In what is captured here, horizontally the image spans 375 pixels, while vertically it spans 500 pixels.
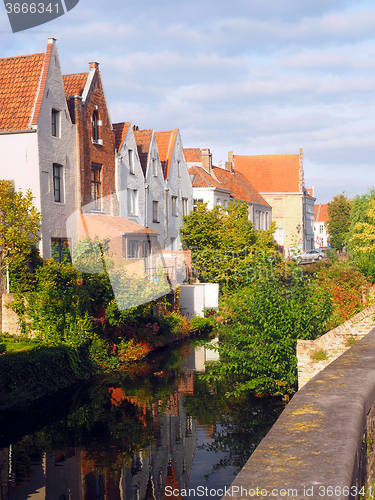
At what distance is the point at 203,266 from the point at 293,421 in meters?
33.6

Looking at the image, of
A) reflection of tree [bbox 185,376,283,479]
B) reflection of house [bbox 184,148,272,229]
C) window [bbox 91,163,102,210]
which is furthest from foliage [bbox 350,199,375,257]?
reflection of tree [bbox 185,376,283,479]

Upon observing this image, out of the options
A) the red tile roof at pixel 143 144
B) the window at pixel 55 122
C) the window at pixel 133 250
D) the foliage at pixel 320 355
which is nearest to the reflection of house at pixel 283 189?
the red tile roof at pixel 143 144

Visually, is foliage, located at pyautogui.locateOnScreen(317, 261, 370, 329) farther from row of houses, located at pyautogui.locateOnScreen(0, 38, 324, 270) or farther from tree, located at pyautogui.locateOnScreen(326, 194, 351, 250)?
tree, located at pyautogui.locateOnScreen(326, 194, 351, 250)

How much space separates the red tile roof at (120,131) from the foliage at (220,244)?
28.8 feet

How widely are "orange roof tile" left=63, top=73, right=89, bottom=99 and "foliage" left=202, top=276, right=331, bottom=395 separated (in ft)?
57.7

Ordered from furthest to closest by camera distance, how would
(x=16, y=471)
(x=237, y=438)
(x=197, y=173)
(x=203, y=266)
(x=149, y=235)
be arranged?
(x=197, y=173) < (x=203, y=266) < (x=149, y=235) < (x=237, y=438) < (x=16, y=471)

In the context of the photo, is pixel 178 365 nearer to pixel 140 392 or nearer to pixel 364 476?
pixel 140 392

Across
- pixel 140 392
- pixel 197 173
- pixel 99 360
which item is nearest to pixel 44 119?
pixel 99 360

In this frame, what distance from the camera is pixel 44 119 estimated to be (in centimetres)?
2495

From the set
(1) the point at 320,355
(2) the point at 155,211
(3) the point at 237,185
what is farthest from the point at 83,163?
(3) the point at 237,185

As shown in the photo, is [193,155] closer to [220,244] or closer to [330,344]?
[220,244]

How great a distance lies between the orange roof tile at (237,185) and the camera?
51.6m

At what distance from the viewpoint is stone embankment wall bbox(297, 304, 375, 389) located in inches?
509

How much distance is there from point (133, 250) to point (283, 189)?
44.2 meters
